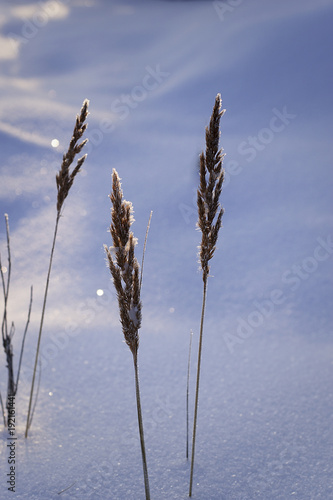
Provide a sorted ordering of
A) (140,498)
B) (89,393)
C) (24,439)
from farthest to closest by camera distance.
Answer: (89,393) → (24,439) → (140,498)

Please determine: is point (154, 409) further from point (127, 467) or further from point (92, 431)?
point (127, 467)

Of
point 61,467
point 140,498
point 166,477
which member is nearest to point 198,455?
point 166,477

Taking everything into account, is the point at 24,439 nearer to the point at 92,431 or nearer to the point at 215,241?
the point at 92,431

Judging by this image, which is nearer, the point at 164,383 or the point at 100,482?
the point at 100,482

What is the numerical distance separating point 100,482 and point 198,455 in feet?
1.74

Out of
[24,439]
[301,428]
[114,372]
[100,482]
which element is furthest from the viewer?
[114,372]

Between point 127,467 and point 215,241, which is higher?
point 215,241

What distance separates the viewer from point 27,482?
6.79 ft

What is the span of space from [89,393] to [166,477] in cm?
111

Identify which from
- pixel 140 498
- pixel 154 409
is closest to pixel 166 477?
pixel 140 498

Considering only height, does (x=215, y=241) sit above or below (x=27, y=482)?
above

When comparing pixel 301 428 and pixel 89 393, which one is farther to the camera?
pixel 89 393

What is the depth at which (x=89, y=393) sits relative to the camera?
3.11 m

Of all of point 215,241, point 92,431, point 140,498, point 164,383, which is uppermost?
point 215,241
